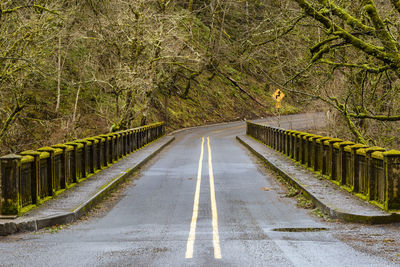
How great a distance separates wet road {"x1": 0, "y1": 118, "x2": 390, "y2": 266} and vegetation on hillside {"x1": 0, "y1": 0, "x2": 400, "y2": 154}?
16.2ft

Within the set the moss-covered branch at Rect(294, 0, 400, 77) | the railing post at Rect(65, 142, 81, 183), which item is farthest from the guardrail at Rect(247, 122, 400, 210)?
the railing post at Rect(65, 142, 81, 183)

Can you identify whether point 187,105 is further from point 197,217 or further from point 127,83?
point 197,217

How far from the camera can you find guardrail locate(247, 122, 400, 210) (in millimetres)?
9898

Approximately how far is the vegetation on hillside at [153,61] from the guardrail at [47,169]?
3.18 meters

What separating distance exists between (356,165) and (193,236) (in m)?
5.39

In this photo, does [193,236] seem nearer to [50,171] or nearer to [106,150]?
[50,171]

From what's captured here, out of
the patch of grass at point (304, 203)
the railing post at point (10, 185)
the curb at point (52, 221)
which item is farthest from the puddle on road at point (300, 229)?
the railing post at point (10, 185)

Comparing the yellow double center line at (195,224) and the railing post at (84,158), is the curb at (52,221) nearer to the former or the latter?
the yellow double center line at (195,224)

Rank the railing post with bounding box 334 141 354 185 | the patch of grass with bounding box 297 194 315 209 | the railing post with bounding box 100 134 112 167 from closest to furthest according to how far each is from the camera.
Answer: the patch of grass with bounding box 297 194 315 209, the railing post with bounding box 334 141 354 185, the railing post with bounding box 100 134 112 167

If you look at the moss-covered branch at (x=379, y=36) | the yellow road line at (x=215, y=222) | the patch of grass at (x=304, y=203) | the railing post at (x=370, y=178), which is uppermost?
the moss-covered branch at (x=379, y=36)

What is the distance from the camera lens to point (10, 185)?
9750 mm

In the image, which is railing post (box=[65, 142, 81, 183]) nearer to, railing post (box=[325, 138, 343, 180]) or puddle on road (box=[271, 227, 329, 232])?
puddle on road (box=[271, 227, 329, 232])

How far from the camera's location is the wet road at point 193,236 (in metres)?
7.06

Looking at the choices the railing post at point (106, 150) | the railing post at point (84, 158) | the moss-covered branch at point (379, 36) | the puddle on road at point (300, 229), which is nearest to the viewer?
the puddle on road at point (300, 229)
